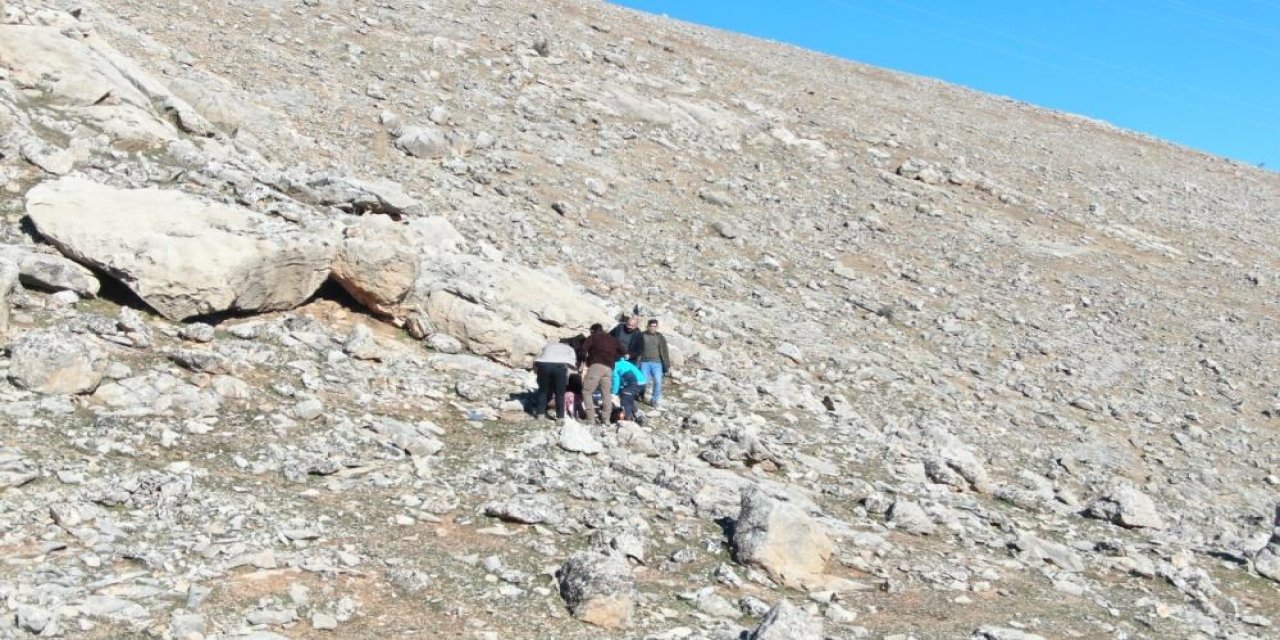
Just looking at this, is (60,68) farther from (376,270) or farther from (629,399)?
(629,399)

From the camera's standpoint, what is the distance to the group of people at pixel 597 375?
12.8 m

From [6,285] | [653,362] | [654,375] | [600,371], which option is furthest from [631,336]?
[6,285]

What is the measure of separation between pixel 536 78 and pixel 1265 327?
20734mm

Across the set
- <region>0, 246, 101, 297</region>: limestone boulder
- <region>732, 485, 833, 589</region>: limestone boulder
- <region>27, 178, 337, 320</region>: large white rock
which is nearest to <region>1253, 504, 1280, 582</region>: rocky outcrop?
<region>732, 485, 833, 589</region>: limestone boulder

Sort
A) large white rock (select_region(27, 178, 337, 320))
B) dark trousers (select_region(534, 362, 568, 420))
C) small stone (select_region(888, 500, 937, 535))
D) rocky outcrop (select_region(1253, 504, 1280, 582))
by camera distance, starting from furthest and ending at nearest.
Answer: dark trousers (select_region(534, 362, 568, 420)) < rocky outcrop (select_region(1253, 504, 1280, 582)) < small stone (select_region(888, 500, 937, 535)) < large white rock (select_region(27, 178, 337, 320))

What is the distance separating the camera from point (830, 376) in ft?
58.6

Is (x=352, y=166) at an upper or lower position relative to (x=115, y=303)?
upper

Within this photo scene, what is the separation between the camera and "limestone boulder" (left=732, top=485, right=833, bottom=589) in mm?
9492

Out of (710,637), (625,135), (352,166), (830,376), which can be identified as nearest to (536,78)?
(625,135)

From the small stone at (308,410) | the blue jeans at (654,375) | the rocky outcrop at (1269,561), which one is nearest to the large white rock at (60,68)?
the small stone at (308,410)

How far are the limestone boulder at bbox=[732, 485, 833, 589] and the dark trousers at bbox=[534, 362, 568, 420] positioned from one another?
3.53 metres

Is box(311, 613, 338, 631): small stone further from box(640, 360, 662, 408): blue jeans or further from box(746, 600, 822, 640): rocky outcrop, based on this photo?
box(640, 360, 662, 408): blue jeans

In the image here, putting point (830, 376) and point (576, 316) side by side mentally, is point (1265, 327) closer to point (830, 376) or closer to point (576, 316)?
point (830, 376)

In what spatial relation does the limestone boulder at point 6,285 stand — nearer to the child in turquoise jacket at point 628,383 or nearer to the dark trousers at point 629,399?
the child in turquoise jacket at point 628,383
